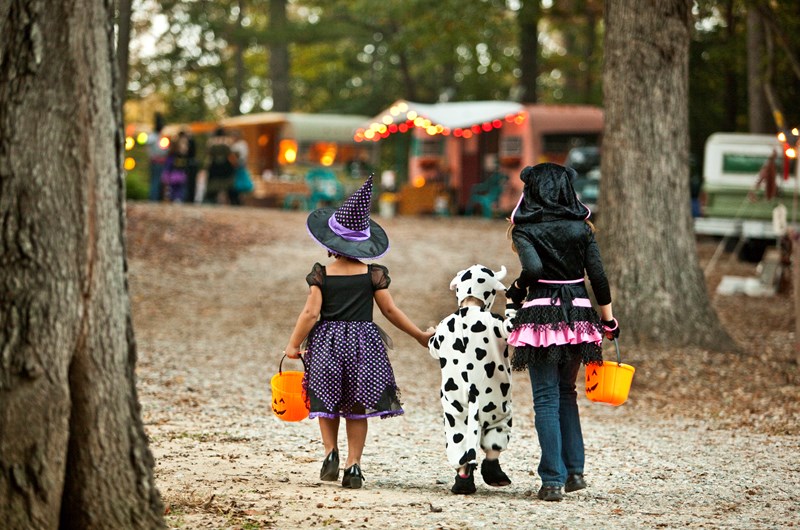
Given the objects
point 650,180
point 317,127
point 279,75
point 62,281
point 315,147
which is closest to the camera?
point 62,281

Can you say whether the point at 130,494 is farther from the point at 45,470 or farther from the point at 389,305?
the point at 389,305

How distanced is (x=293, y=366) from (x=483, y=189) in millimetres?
16534

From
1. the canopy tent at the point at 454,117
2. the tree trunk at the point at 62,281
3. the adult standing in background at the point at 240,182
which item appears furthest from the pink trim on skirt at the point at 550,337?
the adult standing in background at the point at 240,182

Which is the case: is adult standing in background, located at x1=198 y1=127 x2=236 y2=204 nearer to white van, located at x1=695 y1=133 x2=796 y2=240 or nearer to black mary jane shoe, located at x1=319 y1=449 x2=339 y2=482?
white van, located at x1=695 y1=133 x2=796 y2=240

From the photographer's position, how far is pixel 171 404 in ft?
32.0

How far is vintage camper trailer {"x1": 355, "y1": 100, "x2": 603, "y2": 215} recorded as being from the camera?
28.1 metres

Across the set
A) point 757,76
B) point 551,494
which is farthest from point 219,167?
point 551,494

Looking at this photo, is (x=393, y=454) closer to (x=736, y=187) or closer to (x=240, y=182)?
(x=736, y=187)

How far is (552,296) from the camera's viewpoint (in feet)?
21.0

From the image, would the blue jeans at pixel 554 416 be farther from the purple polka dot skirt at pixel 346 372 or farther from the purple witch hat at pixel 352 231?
the purple witch hat at pixel 352 231

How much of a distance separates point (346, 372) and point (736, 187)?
16.8 meters

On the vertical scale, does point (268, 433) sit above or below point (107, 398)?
below

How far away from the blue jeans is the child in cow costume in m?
0.19

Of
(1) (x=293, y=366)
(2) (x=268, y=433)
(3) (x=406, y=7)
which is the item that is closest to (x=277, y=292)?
(1) (x=293, y=366)
